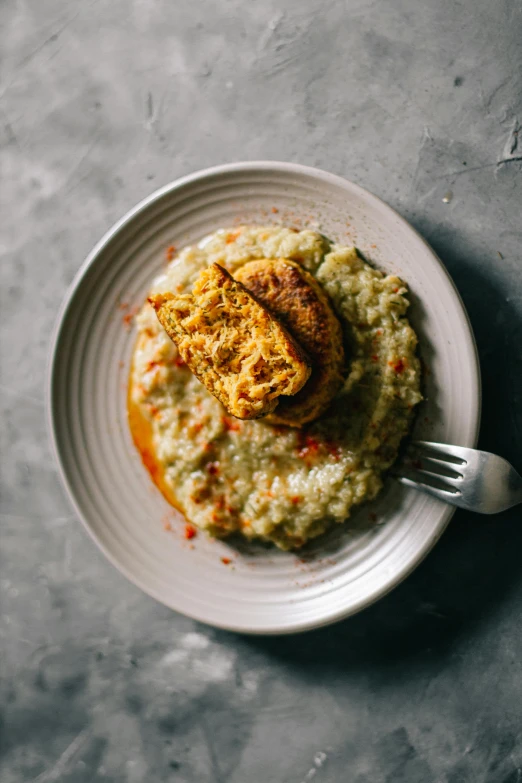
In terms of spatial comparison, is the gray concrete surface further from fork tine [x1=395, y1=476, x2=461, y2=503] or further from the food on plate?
the food on plate

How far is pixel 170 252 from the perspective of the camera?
3484mm

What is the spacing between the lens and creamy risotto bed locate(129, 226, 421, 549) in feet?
10.1

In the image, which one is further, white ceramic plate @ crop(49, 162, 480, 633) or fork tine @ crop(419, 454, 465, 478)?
white ceramic plate @ crop(49, 162, 480, 633)

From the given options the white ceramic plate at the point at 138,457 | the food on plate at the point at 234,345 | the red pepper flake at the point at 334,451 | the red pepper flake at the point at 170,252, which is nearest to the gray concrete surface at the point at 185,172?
the white ceramic plate at the point at 138,457

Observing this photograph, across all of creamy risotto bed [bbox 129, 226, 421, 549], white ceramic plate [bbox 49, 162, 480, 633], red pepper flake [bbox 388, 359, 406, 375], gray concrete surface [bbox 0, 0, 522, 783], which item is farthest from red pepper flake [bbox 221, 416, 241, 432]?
gray concrete surface [bbox 0, 0, 522, 783]

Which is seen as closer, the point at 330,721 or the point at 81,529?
the point at 330,721

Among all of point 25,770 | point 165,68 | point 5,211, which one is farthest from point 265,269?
point 25,770

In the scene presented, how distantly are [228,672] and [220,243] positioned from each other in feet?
7.61

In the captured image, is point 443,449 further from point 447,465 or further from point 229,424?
point 229,424

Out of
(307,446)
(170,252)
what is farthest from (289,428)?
(170,252)

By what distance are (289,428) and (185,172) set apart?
5.26ft

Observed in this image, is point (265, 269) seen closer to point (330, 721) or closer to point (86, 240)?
point (86, 240)

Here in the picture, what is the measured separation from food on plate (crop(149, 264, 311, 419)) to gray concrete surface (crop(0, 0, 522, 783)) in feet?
3.79

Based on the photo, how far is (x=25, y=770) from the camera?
3.99m
